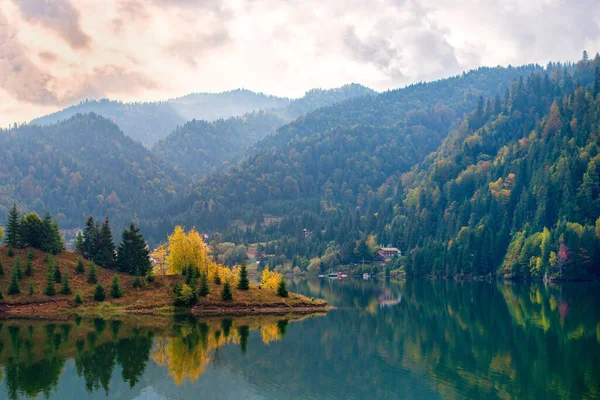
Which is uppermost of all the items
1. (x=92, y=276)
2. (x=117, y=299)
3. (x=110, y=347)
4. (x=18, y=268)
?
(x=18, y=268)

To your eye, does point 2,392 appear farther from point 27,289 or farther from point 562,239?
point 562,239

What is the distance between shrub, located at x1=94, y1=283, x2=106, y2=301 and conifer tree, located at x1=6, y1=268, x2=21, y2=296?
1247 cm

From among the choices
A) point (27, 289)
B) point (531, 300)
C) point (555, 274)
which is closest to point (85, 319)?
point (27, 289)

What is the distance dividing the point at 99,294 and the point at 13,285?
1384 centimetres

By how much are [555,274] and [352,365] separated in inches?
4658

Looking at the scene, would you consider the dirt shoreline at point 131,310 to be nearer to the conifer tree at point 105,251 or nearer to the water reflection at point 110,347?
the water reflection at point 110,347

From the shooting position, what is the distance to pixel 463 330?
291 ft

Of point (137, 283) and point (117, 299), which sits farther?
point (137, 283)

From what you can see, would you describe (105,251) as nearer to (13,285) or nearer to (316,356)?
(13,285)

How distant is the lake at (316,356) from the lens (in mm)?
56906

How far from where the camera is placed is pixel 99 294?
103 m

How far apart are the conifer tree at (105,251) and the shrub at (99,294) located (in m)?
14.1

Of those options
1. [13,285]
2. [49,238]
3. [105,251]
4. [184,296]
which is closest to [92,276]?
[105,251]

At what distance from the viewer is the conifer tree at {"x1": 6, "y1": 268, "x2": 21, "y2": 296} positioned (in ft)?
326
